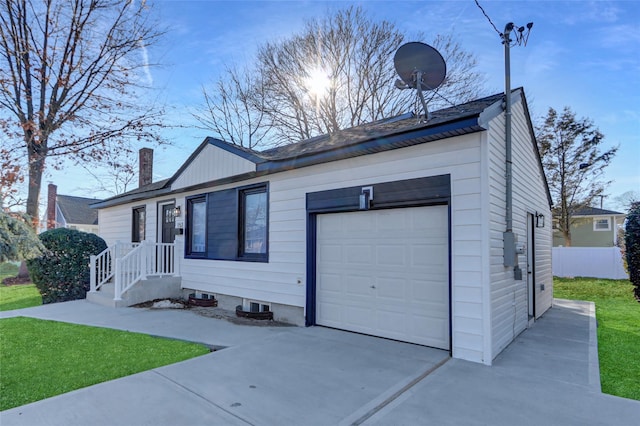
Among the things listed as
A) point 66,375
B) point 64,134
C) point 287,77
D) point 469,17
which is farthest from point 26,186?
point 469,17


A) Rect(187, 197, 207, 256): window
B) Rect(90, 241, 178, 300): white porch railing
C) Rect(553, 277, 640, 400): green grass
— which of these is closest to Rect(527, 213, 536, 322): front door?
Rect(553, 277, 640, 400): green grass

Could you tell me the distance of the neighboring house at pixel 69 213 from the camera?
1104 inches

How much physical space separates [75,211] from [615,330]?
111ft

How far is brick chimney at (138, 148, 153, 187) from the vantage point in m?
15.7

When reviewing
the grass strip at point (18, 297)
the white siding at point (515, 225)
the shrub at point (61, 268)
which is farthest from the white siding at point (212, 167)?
the grass strip at point (18, 297)

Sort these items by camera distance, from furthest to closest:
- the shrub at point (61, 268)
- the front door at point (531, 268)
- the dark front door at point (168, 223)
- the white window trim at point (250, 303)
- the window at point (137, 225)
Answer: the window at point (137, 225), the dark front door at point (168, 223), the shrub at point (61, 268), the white window trim at point (250, 303), the front door at point (531, 268)

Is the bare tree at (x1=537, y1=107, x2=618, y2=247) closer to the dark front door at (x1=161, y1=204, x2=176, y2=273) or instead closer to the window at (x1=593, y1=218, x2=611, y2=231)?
the window at (x1=593, y1=218, x2=611, y2=231)

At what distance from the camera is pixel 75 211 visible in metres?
29.7

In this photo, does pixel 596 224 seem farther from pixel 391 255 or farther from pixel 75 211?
pixel 75 211

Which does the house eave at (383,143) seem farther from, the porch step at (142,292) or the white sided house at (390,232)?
the porch step at (142,292)

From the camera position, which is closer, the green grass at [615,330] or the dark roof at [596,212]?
the green grass at [615,330]

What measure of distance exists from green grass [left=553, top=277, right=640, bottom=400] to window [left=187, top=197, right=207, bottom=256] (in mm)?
7849

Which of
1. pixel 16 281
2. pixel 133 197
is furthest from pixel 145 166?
pixel 16 281

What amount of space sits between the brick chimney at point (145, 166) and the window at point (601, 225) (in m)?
27.8
